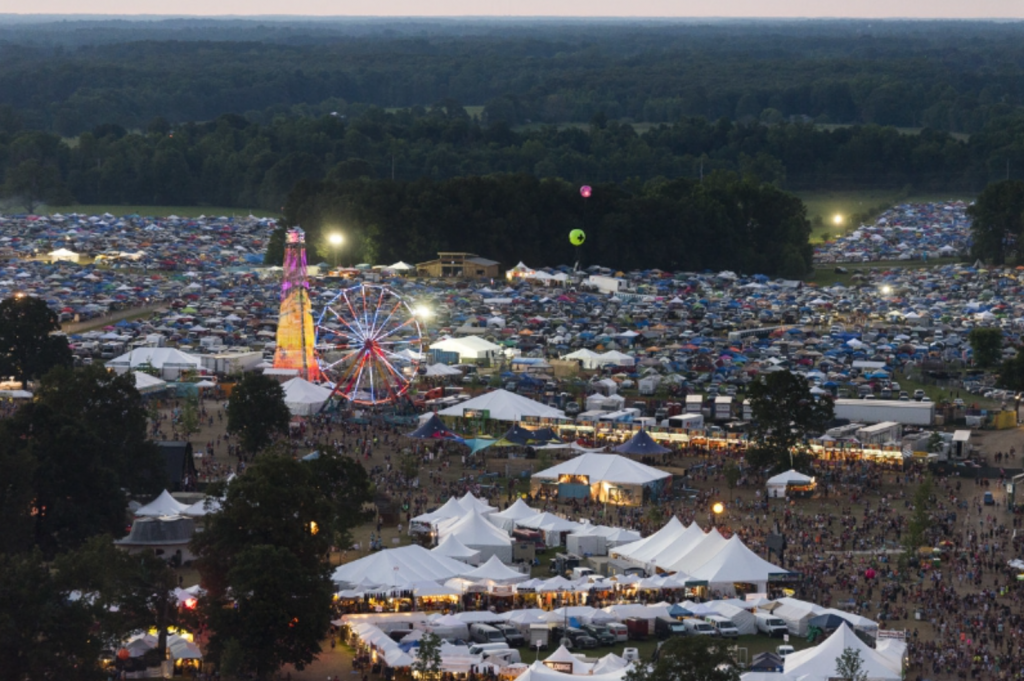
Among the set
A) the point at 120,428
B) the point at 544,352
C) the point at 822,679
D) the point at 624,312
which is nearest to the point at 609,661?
the point at 822,679

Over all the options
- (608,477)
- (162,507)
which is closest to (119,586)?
(162,507)

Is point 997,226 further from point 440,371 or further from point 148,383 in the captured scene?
point 148,383

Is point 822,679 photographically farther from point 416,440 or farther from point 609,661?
point 416,440

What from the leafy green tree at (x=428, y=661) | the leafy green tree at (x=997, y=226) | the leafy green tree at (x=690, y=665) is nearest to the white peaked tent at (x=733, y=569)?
the leafy green tree at (x=428, y=661)

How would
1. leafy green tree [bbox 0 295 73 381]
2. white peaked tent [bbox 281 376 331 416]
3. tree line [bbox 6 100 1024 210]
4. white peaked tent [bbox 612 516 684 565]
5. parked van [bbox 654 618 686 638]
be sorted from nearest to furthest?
parked van [bbox 654 618 686 638], white peaked tent [bbox 612 516 684 565], white peaked tent [bbox 281 376 331 416], leafy green tree [bbox 0 295 73 381], tree line [bbox 6 100 1024 210]

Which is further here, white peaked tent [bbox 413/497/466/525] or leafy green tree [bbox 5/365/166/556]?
white peaked tent [bbox 413/497/466/525]

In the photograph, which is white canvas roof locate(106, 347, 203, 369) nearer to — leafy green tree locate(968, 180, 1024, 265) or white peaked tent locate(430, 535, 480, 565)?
white peaked tent locate(430, 535, 480, 565)

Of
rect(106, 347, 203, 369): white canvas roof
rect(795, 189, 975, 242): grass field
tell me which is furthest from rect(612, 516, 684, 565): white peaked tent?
rect(795, 189, 975, 242): grass field
